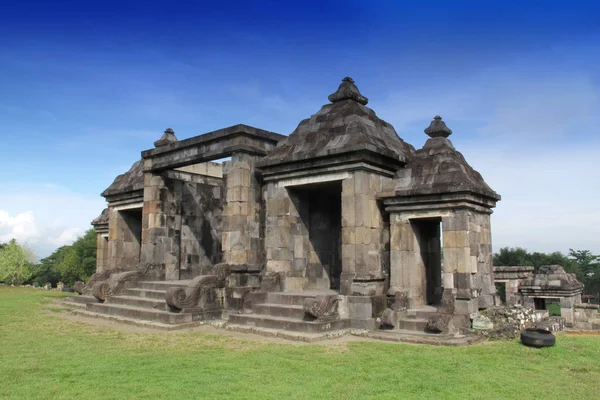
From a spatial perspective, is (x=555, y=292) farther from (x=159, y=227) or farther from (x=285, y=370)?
(x=285, y=370)

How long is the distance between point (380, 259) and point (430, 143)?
3171 mm

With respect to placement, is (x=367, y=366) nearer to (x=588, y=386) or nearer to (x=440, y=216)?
(x=588, y=386)

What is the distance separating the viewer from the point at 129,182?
819 inches

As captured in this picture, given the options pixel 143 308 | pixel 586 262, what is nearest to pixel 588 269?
pixel 586 262

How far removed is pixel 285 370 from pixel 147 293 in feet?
29.8

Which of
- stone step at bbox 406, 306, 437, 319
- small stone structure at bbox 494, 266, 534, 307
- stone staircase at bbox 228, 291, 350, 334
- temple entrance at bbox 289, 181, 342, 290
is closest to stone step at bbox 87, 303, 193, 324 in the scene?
stone staircase at bbox 228, 291, 350, 334

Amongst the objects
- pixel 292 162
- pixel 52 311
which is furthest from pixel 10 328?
pixel 292 162

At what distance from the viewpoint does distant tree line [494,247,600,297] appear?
54.0 metres

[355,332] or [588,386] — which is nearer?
[588,386]

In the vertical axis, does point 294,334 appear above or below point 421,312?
below

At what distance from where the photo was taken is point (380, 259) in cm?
1213

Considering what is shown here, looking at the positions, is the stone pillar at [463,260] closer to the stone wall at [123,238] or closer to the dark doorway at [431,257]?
the dark doorway at [431,257]

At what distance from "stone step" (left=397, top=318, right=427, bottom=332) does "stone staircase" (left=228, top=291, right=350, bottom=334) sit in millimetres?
1224

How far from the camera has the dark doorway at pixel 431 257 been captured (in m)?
12.7
